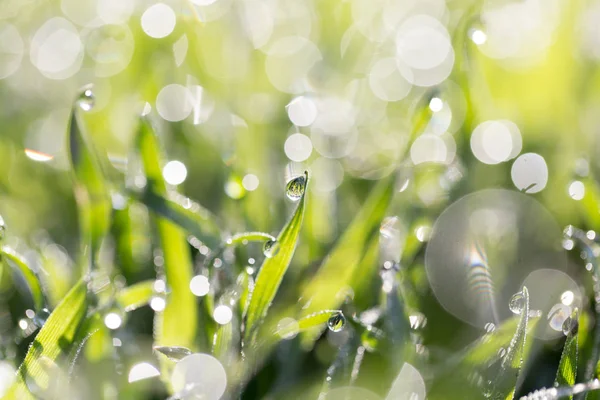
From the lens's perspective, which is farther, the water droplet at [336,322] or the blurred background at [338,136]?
the blurred background at [338,136]

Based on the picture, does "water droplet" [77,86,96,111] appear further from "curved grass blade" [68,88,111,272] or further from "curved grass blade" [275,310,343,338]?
"curved grass blade" [275,310,343,338]

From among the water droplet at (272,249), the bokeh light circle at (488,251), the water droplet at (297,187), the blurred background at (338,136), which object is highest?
the water droplet at (297,187)

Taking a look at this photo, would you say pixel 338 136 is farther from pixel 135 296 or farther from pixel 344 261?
pixel 135 296

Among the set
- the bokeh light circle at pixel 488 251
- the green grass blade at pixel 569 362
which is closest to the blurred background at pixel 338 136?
the bokeh light circle at pixel 488 251

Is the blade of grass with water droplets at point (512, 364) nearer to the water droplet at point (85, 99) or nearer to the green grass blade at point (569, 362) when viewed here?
the green grass blade at point (569, 362)

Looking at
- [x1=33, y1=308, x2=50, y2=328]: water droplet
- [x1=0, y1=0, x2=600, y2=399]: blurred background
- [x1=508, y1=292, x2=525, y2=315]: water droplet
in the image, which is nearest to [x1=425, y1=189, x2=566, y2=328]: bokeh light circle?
[x1=0, y1=0, x2=600, y2=399]: blurred background

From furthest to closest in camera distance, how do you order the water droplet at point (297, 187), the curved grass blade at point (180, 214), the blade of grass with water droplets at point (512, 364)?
1. the curved grass blade at point (180, 214)
2. the water droplet at point (297, 187)
3. the blade of grass with water droplets at point (512, 364)

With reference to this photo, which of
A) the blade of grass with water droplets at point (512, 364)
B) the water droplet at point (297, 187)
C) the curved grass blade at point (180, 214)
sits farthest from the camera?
the curved grass blade at point (180, 214)

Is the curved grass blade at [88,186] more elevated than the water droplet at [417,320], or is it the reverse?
the curved grass blade at [88,186]

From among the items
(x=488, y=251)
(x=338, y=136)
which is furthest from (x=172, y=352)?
(x=338, y=136)
